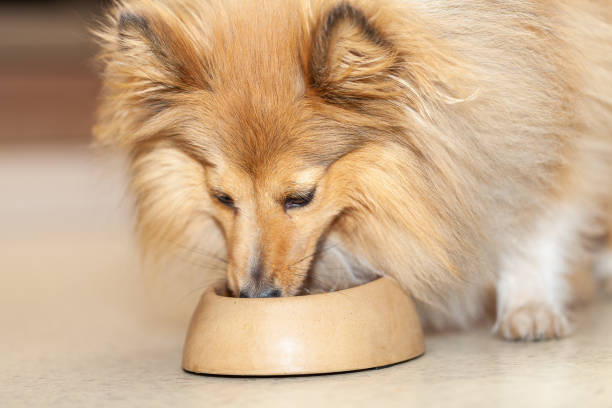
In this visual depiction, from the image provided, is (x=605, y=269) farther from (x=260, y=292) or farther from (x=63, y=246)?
(x=63, y=246)

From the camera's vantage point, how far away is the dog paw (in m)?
2.62

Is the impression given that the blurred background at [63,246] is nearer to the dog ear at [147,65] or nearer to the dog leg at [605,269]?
the dog ear at [147,65]

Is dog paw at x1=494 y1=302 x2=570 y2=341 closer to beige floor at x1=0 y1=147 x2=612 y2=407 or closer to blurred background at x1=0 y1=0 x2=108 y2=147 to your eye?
beige floor at x1=0 y1=147 x2=612 y2=407

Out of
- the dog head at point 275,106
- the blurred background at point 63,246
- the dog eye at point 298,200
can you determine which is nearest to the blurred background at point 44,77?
the blurred background at point 63,246

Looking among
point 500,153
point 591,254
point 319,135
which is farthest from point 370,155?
point 591,254

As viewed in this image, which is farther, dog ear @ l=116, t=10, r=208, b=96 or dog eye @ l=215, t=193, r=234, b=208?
dog eye @ l=215, t=193, r=234, b=208

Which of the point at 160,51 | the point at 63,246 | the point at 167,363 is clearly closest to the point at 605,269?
the point at 167,363

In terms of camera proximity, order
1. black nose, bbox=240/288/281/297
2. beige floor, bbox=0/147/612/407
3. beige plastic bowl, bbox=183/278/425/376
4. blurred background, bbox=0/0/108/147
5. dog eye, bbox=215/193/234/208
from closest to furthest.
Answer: beige floor, bbox=0/147/612/407 < beige plastic bowl, bbox=183/278/425/376 < black nose, bbox=240/288/281/297 < dog eye, bbox=215/193/234/208 < blurred background, bbox=0/0/108/147

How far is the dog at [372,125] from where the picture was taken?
2260 millimetres

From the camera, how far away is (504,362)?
91.8 inches

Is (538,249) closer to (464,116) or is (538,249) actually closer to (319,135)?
(464,116)

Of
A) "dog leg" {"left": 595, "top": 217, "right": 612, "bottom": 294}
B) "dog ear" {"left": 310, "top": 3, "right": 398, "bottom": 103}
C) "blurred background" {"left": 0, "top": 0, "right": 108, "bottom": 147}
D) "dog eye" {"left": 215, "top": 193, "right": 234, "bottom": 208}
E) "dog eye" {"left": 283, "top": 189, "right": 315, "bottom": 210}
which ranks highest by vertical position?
"blurred background" {"left": 0, "top": 0, "right": 108, "bottom": 147}

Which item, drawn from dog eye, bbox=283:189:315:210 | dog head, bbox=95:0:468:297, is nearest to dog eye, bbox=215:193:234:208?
dog head, bbox=95:0:468:297

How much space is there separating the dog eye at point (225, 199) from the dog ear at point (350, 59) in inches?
16.1
